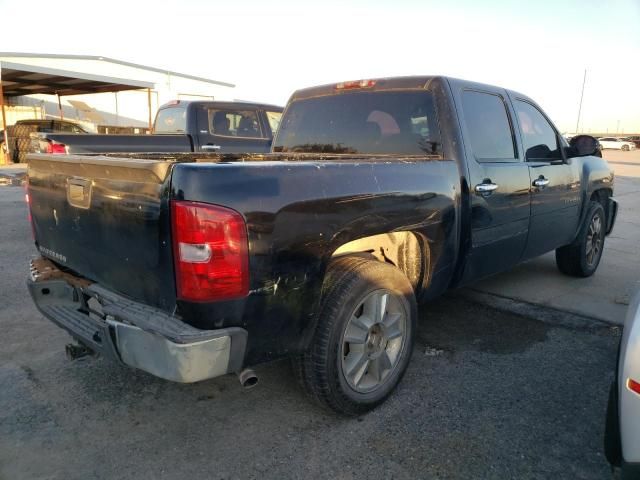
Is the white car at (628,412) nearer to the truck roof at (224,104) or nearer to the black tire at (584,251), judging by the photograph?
the black tire at (584,251)

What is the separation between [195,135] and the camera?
25.0 ft

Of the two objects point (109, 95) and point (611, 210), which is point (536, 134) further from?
point (109, 95)

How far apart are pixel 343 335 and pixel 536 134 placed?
115 inches

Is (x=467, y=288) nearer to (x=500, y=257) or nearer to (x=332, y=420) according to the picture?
(x=500, y=257)

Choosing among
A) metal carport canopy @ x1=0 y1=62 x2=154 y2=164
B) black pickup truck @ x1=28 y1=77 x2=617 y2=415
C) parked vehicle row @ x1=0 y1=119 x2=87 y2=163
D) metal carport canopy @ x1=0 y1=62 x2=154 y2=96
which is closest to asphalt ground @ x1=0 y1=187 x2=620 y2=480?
black pickup truck @ x1=28 y1=77 x2=617 y2=415

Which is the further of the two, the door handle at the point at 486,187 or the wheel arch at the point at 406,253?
the door handle at the point at 486,187

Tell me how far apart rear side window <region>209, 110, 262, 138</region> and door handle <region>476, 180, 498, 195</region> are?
527cm

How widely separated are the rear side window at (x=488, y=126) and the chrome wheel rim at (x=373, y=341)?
133 cm

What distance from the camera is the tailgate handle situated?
2.50 meters

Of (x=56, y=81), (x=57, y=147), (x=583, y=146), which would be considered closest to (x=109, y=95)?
(x=56, y=81)

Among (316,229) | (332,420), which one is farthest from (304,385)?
(316,229)

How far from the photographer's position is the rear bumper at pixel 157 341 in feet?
6.55

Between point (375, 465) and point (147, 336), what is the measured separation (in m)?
1.23

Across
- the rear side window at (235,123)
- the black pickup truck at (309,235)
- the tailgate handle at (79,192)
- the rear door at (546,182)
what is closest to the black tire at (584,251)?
the rear door at (546,182)
